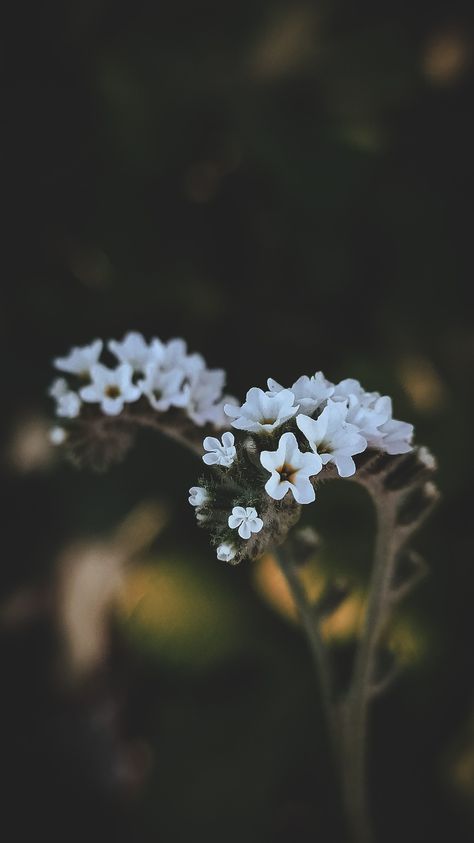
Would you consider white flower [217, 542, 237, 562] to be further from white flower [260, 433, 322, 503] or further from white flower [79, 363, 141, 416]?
white flower [79, 363, 141, 416]

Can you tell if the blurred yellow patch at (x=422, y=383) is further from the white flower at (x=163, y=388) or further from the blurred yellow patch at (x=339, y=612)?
the white flower at (x=163, y=388)

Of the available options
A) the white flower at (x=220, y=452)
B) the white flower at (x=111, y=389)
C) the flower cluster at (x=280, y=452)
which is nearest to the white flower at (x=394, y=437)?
the flower cluster at (x=280, y=452)

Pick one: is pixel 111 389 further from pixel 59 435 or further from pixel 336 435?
pixel 336 435

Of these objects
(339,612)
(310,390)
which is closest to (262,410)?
(310,390)

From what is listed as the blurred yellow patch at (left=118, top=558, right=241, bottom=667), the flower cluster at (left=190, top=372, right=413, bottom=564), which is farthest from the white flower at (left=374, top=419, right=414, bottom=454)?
the blurred yellow patch at (left=118, top=558, right=241, bottom=667)

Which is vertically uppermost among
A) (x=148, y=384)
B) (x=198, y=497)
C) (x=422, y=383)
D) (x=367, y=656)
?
(x=422, y=383)

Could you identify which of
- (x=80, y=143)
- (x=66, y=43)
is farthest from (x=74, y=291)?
(x=66, y=43)

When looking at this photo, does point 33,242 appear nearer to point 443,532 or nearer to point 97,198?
point 97,198
